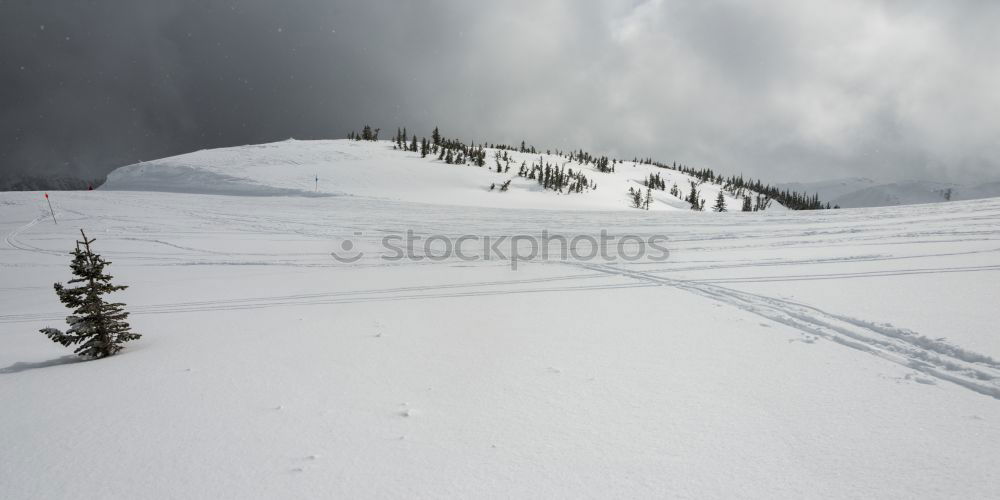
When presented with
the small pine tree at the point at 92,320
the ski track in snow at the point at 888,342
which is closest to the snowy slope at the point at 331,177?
the small pine tree at the point at 92,320

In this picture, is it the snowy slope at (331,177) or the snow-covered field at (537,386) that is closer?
the snow-covered field at (537,386)

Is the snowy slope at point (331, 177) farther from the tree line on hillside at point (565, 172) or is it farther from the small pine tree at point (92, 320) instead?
the small pine tree at point (92, 320)

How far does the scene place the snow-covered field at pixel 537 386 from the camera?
2.60 m

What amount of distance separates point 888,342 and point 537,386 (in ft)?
14.4

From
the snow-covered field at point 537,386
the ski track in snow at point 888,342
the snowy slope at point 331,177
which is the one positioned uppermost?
the snowy slope at point 331,177

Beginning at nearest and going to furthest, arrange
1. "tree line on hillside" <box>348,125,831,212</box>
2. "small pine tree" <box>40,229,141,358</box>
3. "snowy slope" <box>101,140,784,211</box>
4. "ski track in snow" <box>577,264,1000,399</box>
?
"ski track in snow" <box>577,264,1000,399</box>, "small pine tree" <box>40,229,141,358</box>, "snowy slope" <box>101,140,784,211</box>, "tree line on hillside" <box>348,125,831,212</box>

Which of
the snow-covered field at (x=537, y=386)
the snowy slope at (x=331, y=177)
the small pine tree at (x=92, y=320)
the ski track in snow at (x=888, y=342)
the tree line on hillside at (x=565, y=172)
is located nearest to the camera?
the snow-covered field at (x=537, y=386)

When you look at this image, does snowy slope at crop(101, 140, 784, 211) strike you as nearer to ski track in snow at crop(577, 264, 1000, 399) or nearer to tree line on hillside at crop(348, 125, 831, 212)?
tree line on hillside at crop(348, 125, 831, 212)

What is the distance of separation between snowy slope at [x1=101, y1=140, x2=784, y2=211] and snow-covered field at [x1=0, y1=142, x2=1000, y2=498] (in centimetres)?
3574

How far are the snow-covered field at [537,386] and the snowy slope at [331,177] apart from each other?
3574cm

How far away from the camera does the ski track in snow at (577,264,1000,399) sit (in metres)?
3.89

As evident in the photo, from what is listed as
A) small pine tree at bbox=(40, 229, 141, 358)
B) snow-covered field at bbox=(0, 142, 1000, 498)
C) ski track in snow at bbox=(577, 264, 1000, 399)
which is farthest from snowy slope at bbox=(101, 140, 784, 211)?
ski track in snow at bbox=(577, 264, 1000, 399)

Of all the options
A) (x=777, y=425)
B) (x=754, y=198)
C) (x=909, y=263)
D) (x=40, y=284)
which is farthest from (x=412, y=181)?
(x=754, y=198)

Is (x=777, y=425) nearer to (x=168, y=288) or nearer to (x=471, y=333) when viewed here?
(x=471, y=333)
